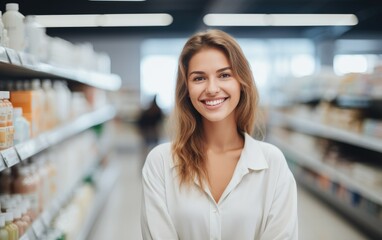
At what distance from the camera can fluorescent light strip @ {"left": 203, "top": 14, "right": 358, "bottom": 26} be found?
1193 centimetres

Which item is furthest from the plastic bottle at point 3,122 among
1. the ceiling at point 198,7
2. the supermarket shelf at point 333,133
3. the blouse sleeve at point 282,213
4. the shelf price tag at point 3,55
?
the ceiling at point 198,7

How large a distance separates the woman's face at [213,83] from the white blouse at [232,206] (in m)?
0.24

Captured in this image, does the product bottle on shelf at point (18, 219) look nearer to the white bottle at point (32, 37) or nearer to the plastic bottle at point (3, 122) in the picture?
the plastic bottle at point (3, 122)

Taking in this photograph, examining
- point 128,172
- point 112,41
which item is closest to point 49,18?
point 112,41

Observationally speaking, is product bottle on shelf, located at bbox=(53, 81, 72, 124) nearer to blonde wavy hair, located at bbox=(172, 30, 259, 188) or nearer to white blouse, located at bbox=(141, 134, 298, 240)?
blonde wavy hair, located at bbox=(172, 30, 259, 188)

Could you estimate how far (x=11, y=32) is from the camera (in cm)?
247

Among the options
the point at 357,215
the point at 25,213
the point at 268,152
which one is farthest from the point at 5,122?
the point at 357,215

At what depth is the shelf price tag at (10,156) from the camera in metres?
2.04

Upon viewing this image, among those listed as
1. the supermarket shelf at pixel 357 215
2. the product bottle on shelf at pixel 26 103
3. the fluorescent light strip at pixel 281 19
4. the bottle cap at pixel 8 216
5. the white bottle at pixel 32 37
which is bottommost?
the supermarket shelf at pixel 357 215

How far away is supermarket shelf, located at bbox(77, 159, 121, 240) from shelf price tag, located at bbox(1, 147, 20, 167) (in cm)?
188

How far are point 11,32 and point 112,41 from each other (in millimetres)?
13253

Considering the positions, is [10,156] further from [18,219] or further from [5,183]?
[5,183]

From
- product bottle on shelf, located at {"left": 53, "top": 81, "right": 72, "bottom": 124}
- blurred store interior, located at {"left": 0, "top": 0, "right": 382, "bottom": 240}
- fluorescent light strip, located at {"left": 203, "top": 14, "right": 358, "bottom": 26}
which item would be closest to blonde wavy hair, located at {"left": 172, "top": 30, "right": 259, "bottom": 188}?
blurred store interior, located at {"left": 0, "top": 0, "right": 382, "bottom": 240}

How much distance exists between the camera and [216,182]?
202cm
